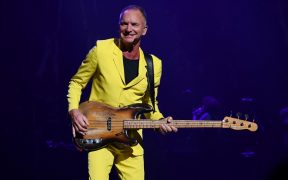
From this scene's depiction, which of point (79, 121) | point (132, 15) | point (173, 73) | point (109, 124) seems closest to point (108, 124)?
point (109, 124)

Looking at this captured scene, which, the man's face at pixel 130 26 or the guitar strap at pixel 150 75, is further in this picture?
the guitar strap at pixel 150 75

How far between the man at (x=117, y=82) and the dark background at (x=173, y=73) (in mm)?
2582

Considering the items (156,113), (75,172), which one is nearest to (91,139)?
(156,113)

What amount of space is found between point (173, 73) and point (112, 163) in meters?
2.95

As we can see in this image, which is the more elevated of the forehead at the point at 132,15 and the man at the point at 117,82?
the forehead at the point at 132,15

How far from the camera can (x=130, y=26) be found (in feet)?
10.3

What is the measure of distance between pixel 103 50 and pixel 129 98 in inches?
15.4

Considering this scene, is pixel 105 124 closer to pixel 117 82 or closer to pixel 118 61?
pixel 117 82

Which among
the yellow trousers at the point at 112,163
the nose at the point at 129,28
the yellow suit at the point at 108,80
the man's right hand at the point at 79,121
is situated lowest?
the yellow trousers at the point at 112,163

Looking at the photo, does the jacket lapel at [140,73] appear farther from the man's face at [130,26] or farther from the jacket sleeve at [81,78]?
the jacket sleeve at [81,78]

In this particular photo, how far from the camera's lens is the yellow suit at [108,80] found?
3.09m

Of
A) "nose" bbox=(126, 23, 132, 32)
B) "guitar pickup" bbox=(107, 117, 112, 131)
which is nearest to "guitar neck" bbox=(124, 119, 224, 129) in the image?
"guitar pickup" bbox=(107, 117, 112, 131)

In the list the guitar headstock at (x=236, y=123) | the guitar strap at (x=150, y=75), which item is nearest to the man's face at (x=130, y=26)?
the guitar strap at (x=150, y=75)

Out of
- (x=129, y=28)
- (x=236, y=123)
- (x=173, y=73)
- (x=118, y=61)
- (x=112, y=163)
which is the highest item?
(x=129, y=28)
